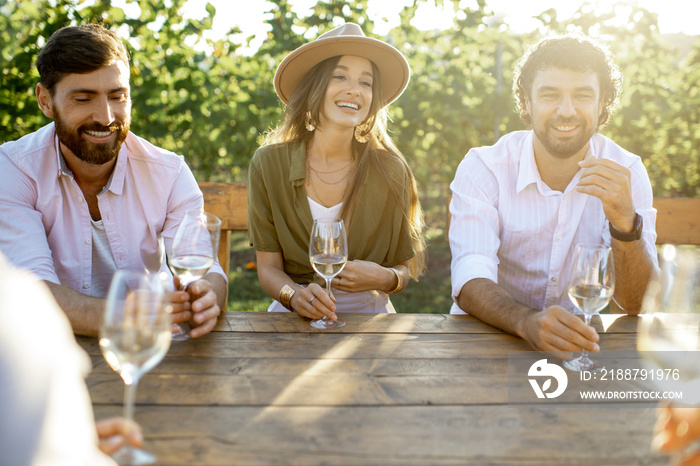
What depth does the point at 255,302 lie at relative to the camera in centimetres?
514

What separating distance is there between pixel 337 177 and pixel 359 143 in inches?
9.4

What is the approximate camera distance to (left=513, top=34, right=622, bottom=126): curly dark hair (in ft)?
8.73

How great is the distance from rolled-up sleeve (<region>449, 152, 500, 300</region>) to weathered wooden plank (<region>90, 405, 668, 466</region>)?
0.97 metres

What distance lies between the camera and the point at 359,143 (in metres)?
3.03

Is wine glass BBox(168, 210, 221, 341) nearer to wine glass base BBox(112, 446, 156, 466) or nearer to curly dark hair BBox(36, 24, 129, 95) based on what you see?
wine glass base BBox(112, 446, 156, 466)

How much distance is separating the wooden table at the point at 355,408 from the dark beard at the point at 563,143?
1.11m

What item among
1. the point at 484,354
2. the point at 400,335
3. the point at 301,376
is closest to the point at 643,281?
the point at 484,354

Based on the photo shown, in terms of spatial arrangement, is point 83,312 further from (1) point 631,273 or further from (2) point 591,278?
(1) point 631,273

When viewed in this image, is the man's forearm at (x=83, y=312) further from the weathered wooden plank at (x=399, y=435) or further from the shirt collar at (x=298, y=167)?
the shirt collar at (x=298, y=167)

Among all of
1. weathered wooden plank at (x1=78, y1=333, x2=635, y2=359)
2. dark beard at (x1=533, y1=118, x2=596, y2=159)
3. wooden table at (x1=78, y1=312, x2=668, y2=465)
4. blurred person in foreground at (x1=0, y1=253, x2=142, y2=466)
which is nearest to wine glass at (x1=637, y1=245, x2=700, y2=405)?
wooden table at (x1=78, y1=312, x2=668, y2=465)

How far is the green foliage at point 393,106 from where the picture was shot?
4.07 meters

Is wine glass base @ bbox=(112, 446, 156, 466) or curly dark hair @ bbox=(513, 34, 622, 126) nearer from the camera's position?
wine glass base @ bbox=(112, 446, 156, 466)

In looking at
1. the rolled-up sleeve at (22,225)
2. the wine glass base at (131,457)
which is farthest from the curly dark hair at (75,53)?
the wine glass base at (131,457)

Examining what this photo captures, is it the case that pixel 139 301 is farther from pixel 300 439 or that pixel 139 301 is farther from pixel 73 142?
pixel 73 142
